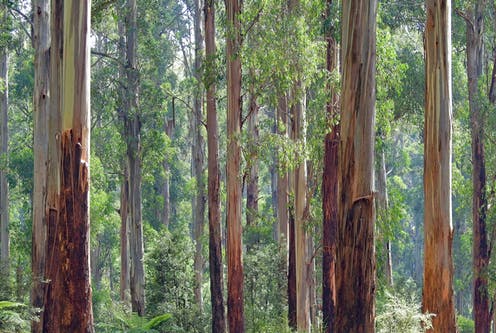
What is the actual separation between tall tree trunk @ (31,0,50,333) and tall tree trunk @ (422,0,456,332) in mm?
6568

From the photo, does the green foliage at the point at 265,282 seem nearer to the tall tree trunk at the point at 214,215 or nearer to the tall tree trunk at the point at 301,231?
the tall tree trunk at the point at 214,215

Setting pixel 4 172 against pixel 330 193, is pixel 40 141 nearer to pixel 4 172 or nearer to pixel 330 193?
pixel 330 193

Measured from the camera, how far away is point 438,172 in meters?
12.6

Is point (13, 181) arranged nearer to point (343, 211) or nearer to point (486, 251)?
point (486, 251)

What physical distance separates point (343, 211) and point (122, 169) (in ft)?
68.2

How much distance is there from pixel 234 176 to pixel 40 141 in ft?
12.4

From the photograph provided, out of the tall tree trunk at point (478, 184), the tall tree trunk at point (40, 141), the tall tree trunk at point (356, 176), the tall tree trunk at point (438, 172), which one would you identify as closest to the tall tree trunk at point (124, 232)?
the tall tree trunk at point (478, 184)

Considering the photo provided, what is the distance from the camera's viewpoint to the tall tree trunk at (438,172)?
40.9 feet

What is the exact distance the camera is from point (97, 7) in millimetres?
19109

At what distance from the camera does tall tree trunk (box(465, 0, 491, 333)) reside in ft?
78.2

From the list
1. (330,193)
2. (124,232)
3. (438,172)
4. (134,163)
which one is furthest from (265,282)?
(438,172)

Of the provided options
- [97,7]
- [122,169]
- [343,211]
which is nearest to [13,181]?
[122,169]

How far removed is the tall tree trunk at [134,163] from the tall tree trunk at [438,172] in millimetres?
14014

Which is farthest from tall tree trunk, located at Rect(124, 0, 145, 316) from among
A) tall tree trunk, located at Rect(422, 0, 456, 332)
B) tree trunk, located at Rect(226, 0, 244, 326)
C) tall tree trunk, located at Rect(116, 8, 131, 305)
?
tall tree trunk, located at Rect(422, 0, 456, 332)
